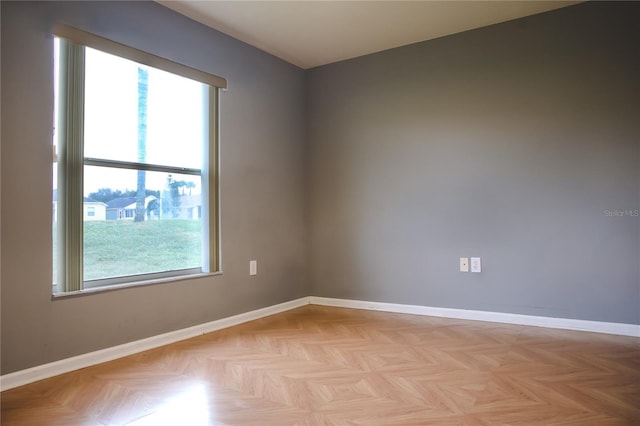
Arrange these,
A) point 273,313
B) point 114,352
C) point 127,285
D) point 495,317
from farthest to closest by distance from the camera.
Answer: point 273,313, point 495,317, point 127,285, point 114,352

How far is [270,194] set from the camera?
365 cm

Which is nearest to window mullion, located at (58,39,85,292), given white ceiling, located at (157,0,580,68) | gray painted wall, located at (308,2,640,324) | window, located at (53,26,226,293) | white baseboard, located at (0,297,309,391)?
window, located at (53,26,226,293)

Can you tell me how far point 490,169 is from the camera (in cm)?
324

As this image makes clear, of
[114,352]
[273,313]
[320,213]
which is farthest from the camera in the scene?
[320,213]

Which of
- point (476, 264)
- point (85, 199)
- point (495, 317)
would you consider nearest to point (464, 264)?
point (476, 264)

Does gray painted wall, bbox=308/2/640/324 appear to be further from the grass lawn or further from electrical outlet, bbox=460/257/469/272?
the grass lawn

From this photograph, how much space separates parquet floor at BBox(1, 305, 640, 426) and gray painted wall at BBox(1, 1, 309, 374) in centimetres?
24

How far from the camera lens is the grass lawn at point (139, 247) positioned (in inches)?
96.9

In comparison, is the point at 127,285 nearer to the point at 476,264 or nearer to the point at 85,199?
the point at 85,199

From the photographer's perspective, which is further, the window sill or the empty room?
the window sill

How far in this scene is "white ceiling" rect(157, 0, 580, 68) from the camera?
2.86 metres

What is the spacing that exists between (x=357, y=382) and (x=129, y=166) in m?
1.86

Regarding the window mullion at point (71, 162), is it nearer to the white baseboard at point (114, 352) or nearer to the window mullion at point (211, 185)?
the white baseboard at point (114, 352)

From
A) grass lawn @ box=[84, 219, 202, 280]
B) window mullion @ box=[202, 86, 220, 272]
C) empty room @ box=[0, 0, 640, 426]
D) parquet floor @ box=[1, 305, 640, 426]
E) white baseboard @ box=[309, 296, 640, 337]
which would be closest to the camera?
parquet floor @ box=[1, 305, 640, 426]
